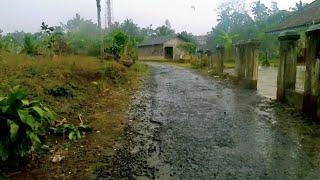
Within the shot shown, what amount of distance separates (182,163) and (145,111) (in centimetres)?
343

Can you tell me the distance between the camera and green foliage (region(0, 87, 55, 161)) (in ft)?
13.4

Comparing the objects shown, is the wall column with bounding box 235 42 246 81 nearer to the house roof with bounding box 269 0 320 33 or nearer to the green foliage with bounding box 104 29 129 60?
the green foliage with bounding box 104 29 129 60

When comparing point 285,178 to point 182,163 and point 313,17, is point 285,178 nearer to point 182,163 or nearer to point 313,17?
point 182,163

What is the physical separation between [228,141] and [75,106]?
3.42 m

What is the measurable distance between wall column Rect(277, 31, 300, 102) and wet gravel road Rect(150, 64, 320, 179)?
0.53 m

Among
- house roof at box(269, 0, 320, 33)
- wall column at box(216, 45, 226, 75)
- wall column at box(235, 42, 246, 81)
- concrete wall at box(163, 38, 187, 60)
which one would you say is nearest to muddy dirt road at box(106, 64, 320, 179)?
wall column at box(235, 42, 246, 81)

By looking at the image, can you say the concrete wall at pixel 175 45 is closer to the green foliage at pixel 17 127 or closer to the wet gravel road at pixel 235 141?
the wet gravel road at pixel 235 141

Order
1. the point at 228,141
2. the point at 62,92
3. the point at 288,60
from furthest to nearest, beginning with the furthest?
the point at 288,60 → the point at 62,92 → the point at 228,141

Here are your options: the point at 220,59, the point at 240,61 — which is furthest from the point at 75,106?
the point at 220,59

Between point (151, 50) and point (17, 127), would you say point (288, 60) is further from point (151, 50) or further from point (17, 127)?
point (151, 50)

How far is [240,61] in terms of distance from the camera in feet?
41.5

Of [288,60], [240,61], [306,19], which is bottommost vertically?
[240,61]

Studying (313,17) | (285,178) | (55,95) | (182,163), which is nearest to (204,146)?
(182,163)

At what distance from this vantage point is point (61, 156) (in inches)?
183
